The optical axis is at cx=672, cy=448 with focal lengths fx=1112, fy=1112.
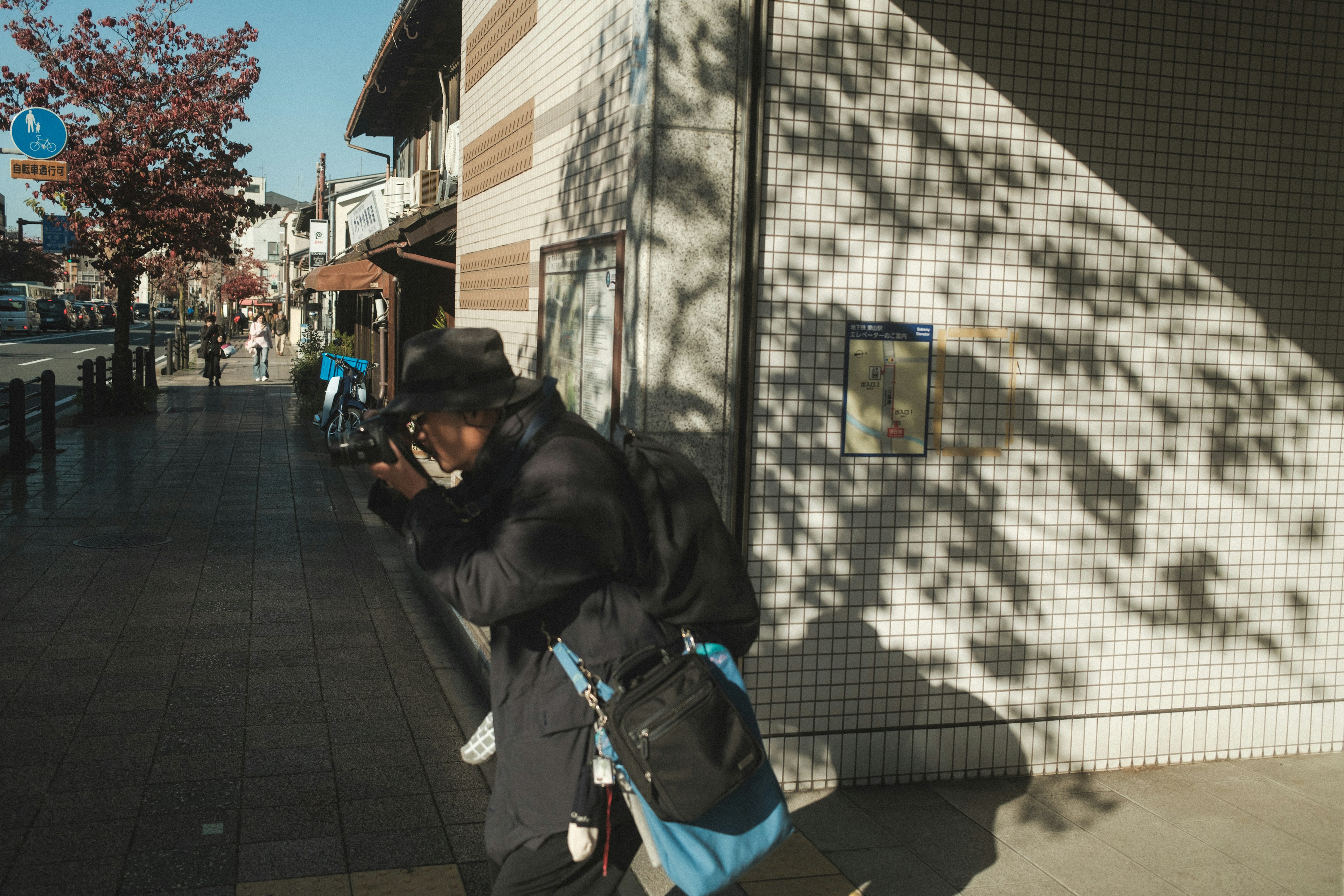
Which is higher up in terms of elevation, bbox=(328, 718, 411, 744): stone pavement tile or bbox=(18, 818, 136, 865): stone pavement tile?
bbox=(18, 818, 136, 865): stone pavement tile

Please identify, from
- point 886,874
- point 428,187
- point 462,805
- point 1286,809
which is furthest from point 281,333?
point 1286,809

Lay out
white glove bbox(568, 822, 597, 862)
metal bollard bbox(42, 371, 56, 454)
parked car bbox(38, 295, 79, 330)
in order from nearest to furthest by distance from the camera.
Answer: white glove bbox(568, 822, 597, 862) → metal bollard bbox(42, 371, 56, 454) → parked car bbox(38, 295, 79, 330)

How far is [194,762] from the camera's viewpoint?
4.69 m

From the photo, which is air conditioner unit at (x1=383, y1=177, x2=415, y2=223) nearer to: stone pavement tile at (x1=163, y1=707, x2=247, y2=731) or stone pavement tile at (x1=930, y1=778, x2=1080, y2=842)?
stone pavement tile at (x1=163, y1=707, x2=247, y2=731)

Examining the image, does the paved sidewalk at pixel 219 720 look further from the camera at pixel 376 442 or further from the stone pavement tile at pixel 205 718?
the camera at pixel 376 442

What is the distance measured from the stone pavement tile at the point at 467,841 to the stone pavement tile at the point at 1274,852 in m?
2.68

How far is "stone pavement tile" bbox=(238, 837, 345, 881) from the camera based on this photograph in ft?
12.4

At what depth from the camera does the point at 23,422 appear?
13.1m

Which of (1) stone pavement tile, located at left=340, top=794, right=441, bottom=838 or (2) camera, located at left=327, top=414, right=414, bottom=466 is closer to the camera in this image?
(2) camera, located at left=327, top=414, right=414, bottom=466

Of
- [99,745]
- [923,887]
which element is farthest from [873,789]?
[99,745]

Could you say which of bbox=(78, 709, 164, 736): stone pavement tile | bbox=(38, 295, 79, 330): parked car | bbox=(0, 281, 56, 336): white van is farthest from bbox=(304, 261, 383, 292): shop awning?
bbox=(38, 295, 79, 330): parked car

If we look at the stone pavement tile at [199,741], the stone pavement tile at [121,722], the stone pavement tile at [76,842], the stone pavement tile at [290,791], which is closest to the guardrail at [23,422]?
the stone pavement tile at [121,722]

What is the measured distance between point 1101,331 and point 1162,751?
1.87m

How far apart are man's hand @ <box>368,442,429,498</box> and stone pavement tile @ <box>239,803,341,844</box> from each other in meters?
2.25
